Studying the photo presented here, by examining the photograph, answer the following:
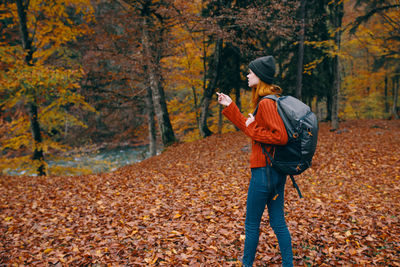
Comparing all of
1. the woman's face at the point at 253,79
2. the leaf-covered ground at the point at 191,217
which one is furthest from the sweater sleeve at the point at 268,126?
the leaf-covered ground at the point at 191,217

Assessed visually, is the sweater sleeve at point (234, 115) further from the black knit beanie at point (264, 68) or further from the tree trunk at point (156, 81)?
the tree trunk at point (156, 81)

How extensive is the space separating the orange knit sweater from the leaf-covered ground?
1.74 meters

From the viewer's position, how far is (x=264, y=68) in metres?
2.06

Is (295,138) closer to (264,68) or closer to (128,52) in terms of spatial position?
(264,68)

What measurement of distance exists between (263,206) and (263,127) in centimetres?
75

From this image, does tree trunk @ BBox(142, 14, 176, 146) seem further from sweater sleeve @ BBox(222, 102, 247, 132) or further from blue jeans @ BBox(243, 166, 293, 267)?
blue jeans @ BBox(243, 166, 293, 267)

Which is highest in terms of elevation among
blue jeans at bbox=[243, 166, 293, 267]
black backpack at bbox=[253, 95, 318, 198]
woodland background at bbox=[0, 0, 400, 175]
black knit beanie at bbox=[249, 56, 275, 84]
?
woodland background at bbox=[0, 0, 400, 175]

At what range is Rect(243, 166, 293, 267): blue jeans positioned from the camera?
209cm

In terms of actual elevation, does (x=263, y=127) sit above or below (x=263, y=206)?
above

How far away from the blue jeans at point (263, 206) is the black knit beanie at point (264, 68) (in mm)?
812

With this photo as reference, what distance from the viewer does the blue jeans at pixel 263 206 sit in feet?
6.87

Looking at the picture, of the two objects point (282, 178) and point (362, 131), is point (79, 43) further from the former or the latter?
point (362, 131)

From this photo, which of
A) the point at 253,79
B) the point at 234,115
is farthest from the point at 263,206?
the point at 253,79

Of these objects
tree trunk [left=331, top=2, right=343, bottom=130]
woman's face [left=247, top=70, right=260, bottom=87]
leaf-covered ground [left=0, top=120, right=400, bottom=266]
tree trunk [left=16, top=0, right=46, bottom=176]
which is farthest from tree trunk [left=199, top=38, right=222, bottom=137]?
woman's face [left=247, top=70, right=260, bottom=87]
